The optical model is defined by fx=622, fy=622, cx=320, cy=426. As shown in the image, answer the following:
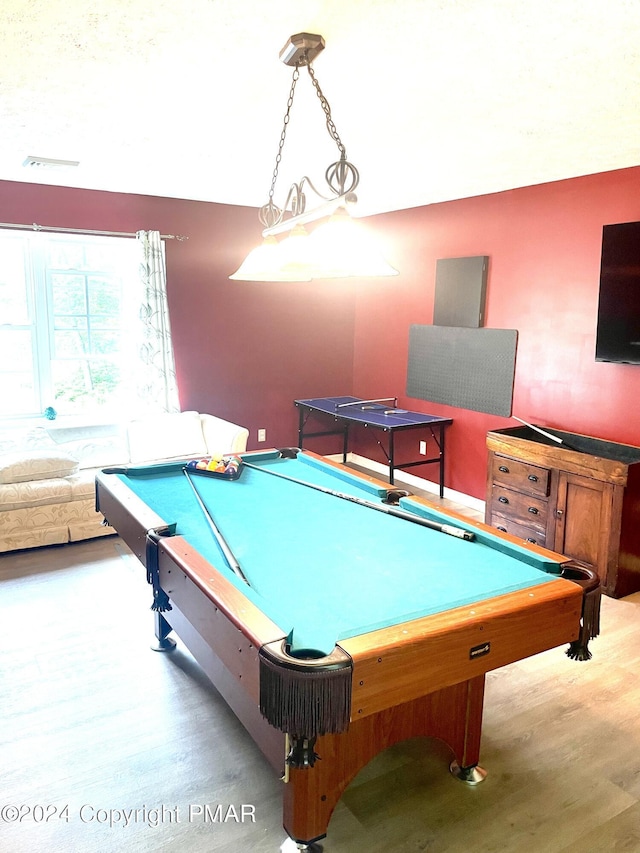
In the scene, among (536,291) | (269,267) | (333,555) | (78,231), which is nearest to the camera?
(333,555)

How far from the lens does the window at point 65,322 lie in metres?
4.68

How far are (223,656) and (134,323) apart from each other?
3902 millimetres

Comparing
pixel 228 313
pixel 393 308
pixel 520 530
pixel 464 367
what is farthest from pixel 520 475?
pixel 228 313

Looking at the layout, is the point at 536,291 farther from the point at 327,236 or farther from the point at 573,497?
the point at 327,236

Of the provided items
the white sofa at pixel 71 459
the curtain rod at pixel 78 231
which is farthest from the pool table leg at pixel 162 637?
the curtain rod at pixel 78 231

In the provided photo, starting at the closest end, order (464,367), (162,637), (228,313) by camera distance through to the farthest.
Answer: (162,637)
(464,367)
(228,313)

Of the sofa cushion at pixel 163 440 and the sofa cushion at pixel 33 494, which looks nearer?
the sofa cushion at pixel 33 494

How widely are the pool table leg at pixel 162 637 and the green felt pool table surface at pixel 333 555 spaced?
0.61 m

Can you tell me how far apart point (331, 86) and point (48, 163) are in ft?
7.09

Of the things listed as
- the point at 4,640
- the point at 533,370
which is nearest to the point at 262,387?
the point at 533,370

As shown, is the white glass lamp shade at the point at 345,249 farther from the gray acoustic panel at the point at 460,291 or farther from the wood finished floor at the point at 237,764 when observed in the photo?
the gray acoustic panel at the point at 460,291

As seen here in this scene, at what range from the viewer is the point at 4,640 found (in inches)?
116

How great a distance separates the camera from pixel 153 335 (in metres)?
4.96

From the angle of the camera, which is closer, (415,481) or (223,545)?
(223,545)
